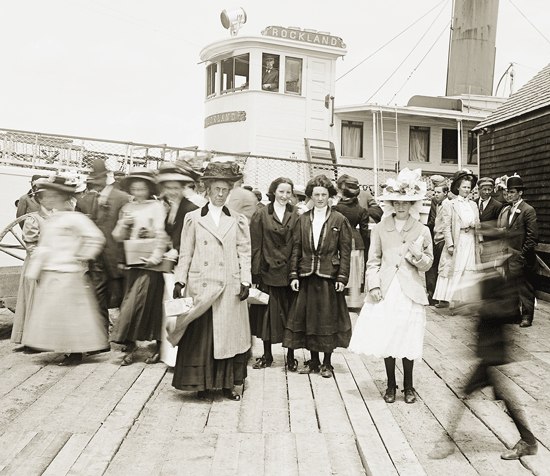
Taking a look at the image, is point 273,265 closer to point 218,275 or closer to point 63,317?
point 218,275

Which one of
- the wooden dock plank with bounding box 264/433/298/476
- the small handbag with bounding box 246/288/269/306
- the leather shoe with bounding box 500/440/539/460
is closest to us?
the wooden dock plank with bounding box 264/433/298/476

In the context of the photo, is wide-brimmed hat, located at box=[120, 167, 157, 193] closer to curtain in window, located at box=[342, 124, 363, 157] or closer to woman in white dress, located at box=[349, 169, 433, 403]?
woman in white dress, located at box=[349, 169, 433, 403]

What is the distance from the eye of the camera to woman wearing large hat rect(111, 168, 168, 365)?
6.55 metres

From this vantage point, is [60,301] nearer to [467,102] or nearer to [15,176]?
[15,176]

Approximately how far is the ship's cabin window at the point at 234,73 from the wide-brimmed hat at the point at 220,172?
17533 mm

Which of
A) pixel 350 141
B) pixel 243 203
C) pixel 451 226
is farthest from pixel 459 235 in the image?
pixel 350 141

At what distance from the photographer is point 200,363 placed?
5.49 meters

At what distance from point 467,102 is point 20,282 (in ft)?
70.3

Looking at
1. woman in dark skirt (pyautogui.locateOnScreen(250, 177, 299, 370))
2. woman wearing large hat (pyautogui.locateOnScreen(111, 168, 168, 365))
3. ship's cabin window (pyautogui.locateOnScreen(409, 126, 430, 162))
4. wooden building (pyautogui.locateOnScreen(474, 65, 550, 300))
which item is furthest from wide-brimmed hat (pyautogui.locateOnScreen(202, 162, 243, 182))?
ship's cabin window (pyautogui.locateOnScreen(409, 126, 430, 162))

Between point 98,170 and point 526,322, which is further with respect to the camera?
point 526,322

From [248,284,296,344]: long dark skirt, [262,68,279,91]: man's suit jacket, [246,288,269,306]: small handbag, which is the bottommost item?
[248,284,296,344]: long dark skirt

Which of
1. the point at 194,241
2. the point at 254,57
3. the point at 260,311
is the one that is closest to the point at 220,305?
the point at 194,241

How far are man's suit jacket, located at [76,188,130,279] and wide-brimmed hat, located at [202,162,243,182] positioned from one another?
1.62 m

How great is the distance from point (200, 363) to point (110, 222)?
8.14 feet
